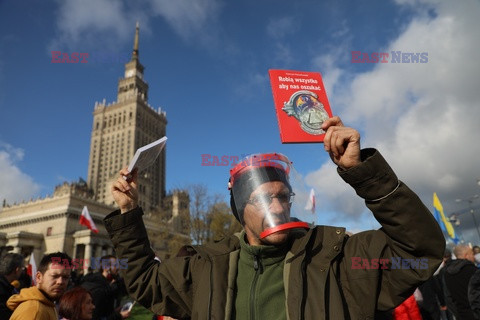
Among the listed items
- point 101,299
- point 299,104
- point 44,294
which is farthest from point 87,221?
point 299,104

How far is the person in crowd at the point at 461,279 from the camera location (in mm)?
6160

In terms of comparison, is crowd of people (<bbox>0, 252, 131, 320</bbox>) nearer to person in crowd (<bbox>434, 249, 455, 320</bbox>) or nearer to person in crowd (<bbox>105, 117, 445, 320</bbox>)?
person in crowd (<bbox>105, 117, 445, 320</bbox>)

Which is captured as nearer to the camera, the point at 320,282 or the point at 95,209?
the point at 320,282

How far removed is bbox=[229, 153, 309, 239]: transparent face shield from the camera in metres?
2.07

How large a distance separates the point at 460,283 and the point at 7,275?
8.19m

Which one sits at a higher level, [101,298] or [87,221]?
[87,221]

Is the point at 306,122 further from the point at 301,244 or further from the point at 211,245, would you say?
the point at 211,245

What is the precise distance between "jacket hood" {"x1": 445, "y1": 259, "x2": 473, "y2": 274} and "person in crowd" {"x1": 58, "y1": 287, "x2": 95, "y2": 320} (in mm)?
6610

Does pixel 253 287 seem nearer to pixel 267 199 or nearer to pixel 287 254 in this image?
pixel 287 254

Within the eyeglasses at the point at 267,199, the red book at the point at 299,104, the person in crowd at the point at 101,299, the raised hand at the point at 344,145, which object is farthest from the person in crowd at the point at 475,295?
the person in crowd at the point at 101,299

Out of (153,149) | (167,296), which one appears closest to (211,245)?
(167,296)

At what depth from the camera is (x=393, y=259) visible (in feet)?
5.53

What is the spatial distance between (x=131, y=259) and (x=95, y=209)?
67.1 meters

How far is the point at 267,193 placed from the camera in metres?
2.21
